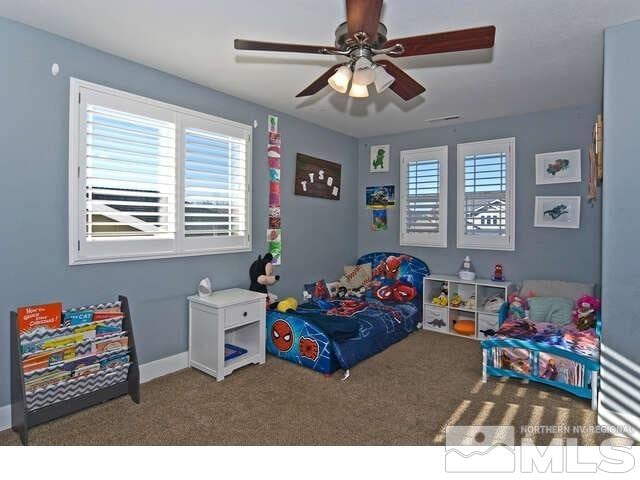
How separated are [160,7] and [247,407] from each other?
265cm

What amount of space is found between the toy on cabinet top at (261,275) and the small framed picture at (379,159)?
229 centimetres

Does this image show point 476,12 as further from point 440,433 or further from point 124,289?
point 124,289

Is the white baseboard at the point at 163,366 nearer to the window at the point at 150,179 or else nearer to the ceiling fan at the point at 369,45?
the window at the point at 150,179

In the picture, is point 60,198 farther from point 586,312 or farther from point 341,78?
point 586,312

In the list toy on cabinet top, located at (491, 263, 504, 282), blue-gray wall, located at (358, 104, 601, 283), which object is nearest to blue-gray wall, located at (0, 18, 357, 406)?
blue-gray wall, located at (358, 104, 601, 283)

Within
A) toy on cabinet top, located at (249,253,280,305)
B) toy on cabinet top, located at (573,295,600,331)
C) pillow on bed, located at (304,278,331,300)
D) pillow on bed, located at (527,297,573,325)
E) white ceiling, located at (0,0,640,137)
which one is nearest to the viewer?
white ceiling, located at (0,0,640,137)

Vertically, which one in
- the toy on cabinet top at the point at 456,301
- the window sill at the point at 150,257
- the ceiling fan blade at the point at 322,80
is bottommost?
the toy on cabinet top at the point at 456,301

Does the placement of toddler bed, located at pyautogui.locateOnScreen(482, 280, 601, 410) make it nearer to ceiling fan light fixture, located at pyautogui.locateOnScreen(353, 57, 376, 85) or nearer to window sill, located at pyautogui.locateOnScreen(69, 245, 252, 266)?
ceiling fan light fixture, located at pyautogui.locateOnScreen(353, 57, 376, 85)

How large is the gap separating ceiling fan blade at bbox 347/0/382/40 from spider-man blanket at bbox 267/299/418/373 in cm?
233

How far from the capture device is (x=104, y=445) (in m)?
2.19

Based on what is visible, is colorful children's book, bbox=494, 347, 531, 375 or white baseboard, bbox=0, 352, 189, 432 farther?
white baseboard, bbox=0, 352, 189, 432

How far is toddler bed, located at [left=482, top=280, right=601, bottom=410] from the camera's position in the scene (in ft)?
8.91

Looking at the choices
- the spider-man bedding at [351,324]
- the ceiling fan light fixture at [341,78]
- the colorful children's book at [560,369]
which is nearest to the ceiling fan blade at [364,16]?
the ceiling fan light fixture at [341,78]

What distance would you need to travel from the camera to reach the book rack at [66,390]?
7.41ft
